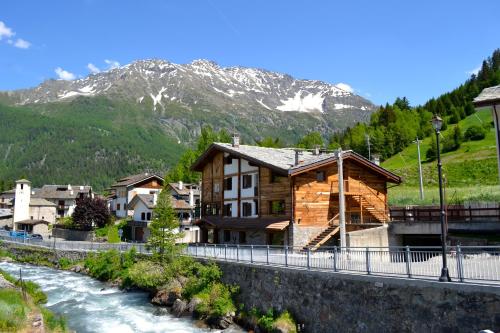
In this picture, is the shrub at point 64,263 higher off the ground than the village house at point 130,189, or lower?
lower

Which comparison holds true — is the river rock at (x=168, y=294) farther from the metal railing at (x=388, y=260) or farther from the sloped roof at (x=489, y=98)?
the sloped roof at (x=489, y=98)

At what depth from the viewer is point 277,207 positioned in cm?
3925

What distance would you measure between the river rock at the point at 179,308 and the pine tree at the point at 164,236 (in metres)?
5.38

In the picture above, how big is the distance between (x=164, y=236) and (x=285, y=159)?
13275 millimetres

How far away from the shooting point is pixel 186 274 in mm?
33406

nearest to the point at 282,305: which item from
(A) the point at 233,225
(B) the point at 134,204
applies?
(A) the point at 233,225

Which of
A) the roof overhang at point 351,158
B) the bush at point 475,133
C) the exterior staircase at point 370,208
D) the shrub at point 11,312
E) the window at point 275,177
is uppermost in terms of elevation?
the bush at point 475,133

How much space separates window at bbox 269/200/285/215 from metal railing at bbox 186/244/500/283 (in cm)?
924

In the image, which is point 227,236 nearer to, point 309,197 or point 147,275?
point 309,197

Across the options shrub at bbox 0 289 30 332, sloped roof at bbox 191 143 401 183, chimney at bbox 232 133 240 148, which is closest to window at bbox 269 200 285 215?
sloped roof at bbox 191 143 401 183

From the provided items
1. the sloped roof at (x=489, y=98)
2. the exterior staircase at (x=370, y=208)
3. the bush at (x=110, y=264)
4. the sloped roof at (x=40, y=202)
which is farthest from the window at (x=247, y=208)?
the sloped roof at (x=40, y=202)

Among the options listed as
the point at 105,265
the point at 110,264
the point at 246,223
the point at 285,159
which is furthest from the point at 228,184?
the point at 105,265

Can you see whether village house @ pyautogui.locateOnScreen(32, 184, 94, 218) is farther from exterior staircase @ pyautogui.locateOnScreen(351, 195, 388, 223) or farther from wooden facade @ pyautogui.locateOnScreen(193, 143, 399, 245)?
exterior staircase @ pyautogui.locateOnScreen(351, 195, 388, 223)

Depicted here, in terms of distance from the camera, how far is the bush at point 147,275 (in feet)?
112
